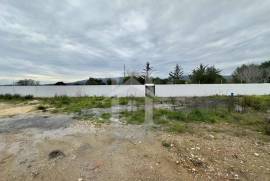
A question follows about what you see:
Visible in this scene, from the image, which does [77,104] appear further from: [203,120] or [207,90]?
[207,90]

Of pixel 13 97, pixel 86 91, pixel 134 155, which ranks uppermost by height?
pixel 86 91

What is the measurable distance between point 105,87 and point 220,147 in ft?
43.9

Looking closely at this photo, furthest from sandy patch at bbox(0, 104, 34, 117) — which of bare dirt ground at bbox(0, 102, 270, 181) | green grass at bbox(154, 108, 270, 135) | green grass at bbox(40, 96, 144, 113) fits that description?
green grass at bbox(154, 108, 270, 135)

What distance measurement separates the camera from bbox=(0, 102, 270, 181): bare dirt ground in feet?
8.09

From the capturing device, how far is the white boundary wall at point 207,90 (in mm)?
15859

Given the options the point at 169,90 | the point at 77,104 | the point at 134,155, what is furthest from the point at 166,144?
the point at 169,90

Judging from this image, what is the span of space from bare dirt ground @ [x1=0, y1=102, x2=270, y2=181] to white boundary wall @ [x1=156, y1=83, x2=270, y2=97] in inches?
440

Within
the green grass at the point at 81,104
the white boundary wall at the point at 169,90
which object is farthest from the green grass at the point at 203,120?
the white boundary wall at the point at 169,90

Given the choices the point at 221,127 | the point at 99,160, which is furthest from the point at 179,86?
the point at 99,160

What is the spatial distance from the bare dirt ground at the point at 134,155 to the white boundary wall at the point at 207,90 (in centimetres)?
1118

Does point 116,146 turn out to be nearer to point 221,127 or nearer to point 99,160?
point 99,160

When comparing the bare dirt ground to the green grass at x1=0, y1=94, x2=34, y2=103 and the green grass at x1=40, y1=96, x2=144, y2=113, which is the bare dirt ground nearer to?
the green grass at x1=40, y1=96, x2=144, y2=113

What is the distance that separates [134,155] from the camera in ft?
10.2

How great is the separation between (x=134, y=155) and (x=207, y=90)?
14.7 metres
